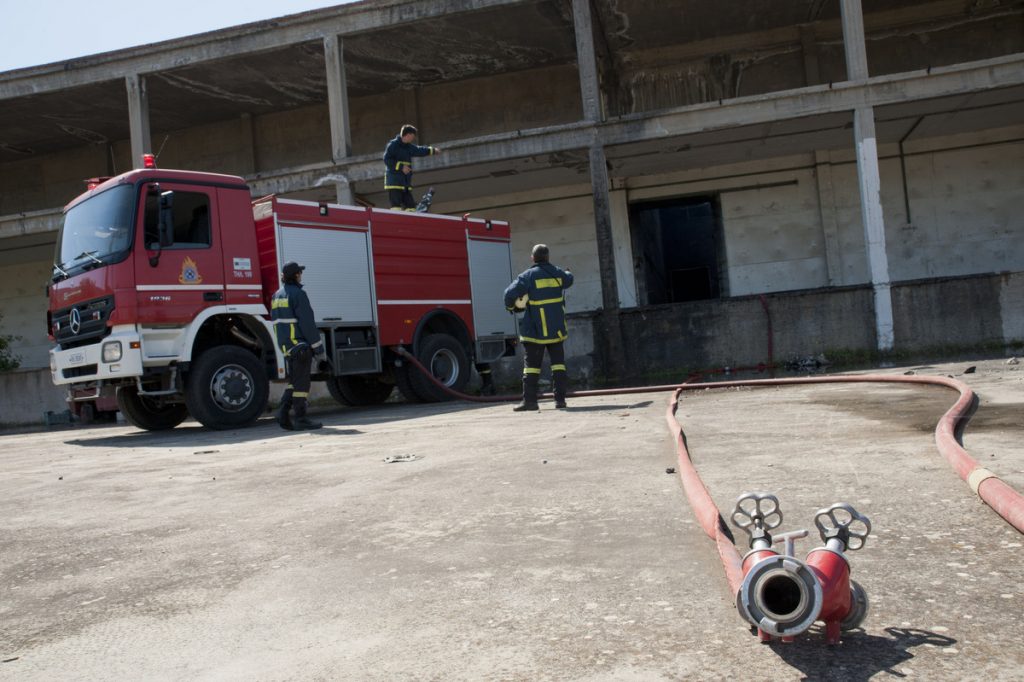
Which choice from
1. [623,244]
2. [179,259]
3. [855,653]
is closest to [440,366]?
[179,259]

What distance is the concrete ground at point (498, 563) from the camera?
6.94 feet

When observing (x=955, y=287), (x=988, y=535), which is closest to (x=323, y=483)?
(x=988, y=535)

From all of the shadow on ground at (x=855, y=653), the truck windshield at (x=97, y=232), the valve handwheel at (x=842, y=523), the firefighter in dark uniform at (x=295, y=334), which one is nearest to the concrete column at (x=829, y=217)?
the firefighter in dark uniform at (x=295, y=334)

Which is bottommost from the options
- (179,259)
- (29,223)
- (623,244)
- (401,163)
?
(179,259)

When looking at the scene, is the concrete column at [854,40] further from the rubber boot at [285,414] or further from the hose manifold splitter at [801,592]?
the hose manifold splitter at [801,592]

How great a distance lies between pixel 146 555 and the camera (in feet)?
11.3

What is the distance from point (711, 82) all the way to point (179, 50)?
32.4 feet

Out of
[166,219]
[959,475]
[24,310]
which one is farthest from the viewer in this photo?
Answer: [24,310]

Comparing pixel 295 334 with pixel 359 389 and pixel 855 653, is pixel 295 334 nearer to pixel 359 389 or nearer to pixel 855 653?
pixel 359 389

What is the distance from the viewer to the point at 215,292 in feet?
29.4

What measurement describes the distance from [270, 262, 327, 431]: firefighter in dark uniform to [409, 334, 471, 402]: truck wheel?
2560 millimetres

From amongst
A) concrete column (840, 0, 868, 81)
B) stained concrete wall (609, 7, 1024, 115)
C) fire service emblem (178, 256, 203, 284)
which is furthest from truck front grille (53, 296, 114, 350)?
stained concrete wall (609, 7, 1024, 115)

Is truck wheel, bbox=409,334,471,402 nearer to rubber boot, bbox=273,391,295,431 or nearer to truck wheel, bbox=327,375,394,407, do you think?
truck wheel, bbox=327,375,394,407

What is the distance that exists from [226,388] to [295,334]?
3.97ft
